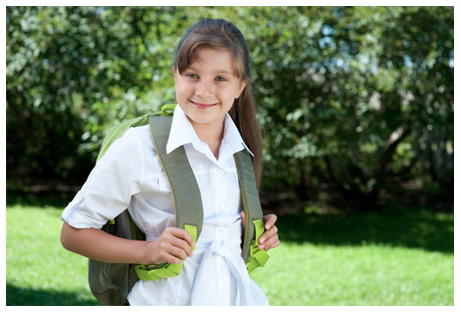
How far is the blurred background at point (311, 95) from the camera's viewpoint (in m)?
6.64

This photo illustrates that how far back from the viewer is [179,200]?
154 centimetres

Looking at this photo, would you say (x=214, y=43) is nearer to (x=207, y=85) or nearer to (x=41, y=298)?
(x=207, y=85)

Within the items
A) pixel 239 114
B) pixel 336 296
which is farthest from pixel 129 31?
pixel 239 114

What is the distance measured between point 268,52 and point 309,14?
77cm

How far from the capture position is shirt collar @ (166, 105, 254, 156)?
5.31ft

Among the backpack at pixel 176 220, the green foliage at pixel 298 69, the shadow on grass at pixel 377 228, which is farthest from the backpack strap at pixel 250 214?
the shadow on grass at pixel 377 228

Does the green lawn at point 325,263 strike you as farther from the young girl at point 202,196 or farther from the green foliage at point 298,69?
the young girl at point 202,196

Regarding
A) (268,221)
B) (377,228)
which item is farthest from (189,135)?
(377,228)

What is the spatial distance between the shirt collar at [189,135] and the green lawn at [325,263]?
336cm

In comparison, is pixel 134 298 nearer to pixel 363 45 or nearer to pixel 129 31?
pixel 363 45

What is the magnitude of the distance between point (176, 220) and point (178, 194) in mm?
71

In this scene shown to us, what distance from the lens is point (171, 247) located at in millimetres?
1507

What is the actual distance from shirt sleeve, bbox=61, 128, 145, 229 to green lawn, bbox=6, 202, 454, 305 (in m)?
3.42

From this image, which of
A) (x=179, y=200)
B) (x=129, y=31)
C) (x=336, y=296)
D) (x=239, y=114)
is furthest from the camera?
(x=129, y=31)
